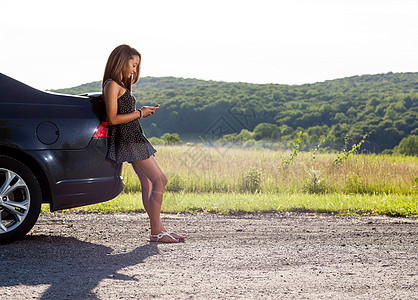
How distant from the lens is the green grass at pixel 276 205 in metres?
7.90

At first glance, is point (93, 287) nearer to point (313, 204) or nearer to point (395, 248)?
point (395, 248)

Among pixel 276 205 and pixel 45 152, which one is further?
pixel 276 205

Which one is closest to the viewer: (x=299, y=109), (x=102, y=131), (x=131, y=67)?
(x=131, y=67)

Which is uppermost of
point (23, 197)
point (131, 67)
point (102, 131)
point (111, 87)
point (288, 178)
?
point (131, 67)

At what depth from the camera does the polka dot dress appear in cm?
520

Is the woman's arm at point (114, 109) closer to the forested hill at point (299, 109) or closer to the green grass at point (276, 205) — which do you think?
the green grass at point (276, 205)

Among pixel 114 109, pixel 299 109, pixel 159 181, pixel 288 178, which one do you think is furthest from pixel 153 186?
pixel 299 109

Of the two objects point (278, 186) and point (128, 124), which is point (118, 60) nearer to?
point (128, 124)

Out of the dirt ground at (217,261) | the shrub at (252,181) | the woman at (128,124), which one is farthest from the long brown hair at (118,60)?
the shrub at (252,181)

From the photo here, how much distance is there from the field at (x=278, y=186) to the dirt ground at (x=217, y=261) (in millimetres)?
1159

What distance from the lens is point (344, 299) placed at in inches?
137

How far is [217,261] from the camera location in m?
4.59

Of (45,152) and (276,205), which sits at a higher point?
(45,152)

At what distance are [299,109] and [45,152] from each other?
77657 mm
